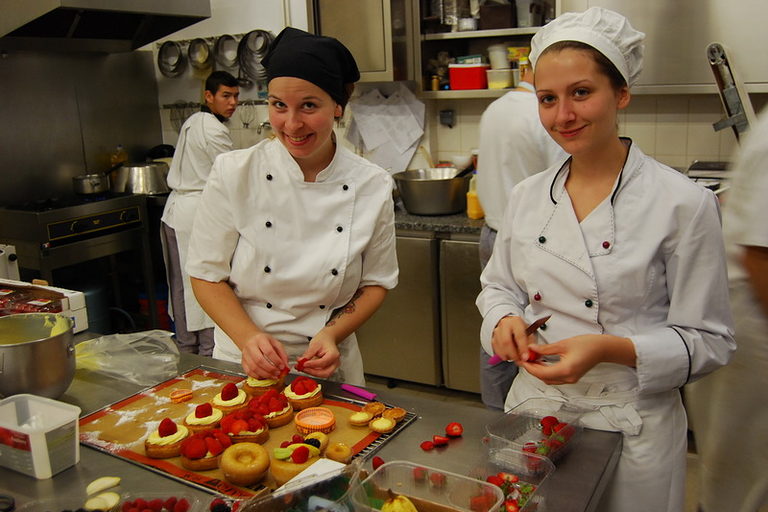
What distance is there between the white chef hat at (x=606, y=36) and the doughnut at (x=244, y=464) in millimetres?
961

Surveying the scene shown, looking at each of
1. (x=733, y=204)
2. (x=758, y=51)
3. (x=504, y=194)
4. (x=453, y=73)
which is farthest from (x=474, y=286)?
(x=733, y=204)

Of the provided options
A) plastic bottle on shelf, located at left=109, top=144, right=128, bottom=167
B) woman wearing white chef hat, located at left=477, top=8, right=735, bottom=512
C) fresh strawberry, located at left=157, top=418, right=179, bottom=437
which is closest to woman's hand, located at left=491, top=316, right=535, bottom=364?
woman wearing white chef hat, located at left=477, top=8, right=735, bottom=512

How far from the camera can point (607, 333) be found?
57.9 inches

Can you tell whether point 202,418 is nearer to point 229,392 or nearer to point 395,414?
point 229,392

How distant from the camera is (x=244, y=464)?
1.28 meters

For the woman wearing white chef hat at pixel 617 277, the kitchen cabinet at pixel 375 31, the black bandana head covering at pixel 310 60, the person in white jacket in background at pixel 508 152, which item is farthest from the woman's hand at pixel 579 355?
the kitchen cabinet at pixel 375 31

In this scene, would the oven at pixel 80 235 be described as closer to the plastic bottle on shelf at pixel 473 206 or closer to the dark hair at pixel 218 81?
the dark hair at pixel 218 81

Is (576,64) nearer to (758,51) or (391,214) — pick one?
(391,214)

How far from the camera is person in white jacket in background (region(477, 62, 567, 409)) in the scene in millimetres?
2920

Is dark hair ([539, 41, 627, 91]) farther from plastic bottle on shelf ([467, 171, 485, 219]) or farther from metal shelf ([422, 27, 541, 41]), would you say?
metal shelf ([422, 27, 541, 41])

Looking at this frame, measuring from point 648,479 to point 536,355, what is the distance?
1.11 ft

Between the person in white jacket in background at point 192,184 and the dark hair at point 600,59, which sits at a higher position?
the dark hair at point 600,59

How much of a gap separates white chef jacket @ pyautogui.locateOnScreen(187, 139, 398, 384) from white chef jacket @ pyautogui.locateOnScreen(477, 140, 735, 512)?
1.62 feet

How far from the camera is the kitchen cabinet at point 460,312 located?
360cm
